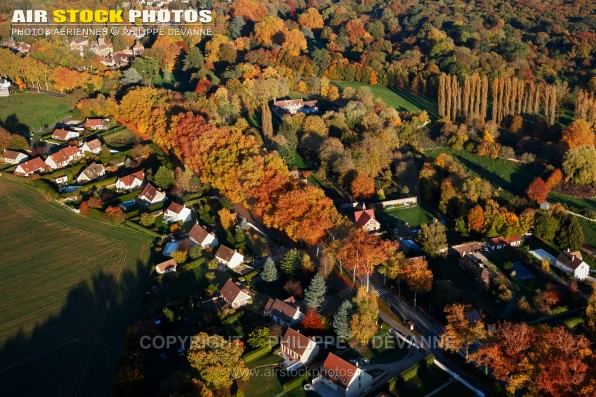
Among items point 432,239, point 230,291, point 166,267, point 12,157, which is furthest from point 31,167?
point 432,239

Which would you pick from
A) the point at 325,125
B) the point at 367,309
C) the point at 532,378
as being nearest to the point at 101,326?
the point at 367,309

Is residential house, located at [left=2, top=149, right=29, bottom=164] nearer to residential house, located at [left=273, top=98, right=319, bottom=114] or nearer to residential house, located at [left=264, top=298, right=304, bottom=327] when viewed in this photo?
residential house, located at [left=273, top=98, right=319, bottom=114]

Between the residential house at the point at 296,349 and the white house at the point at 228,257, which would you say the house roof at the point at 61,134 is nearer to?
the white house at the point at 228,257

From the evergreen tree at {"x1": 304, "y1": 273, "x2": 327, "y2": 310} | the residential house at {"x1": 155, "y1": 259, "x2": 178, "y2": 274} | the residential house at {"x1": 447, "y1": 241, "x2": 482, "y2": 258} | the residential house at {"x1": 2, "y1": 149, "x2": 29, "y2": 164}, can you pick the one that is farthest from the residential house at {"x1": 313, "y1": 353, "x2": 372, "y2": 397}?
the residential house at {"x1": 2, "y1": 149, "x2": 29, "y2": 164}

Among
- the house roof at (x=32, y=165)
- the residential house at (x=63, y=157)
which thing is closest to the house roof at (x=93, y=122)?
the residential house at (x=63, y=157)

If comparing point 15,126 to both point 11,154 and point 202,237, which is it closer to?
point 11,154

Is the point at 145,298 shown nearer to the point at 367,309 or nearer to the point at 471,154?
the point at 367,309
